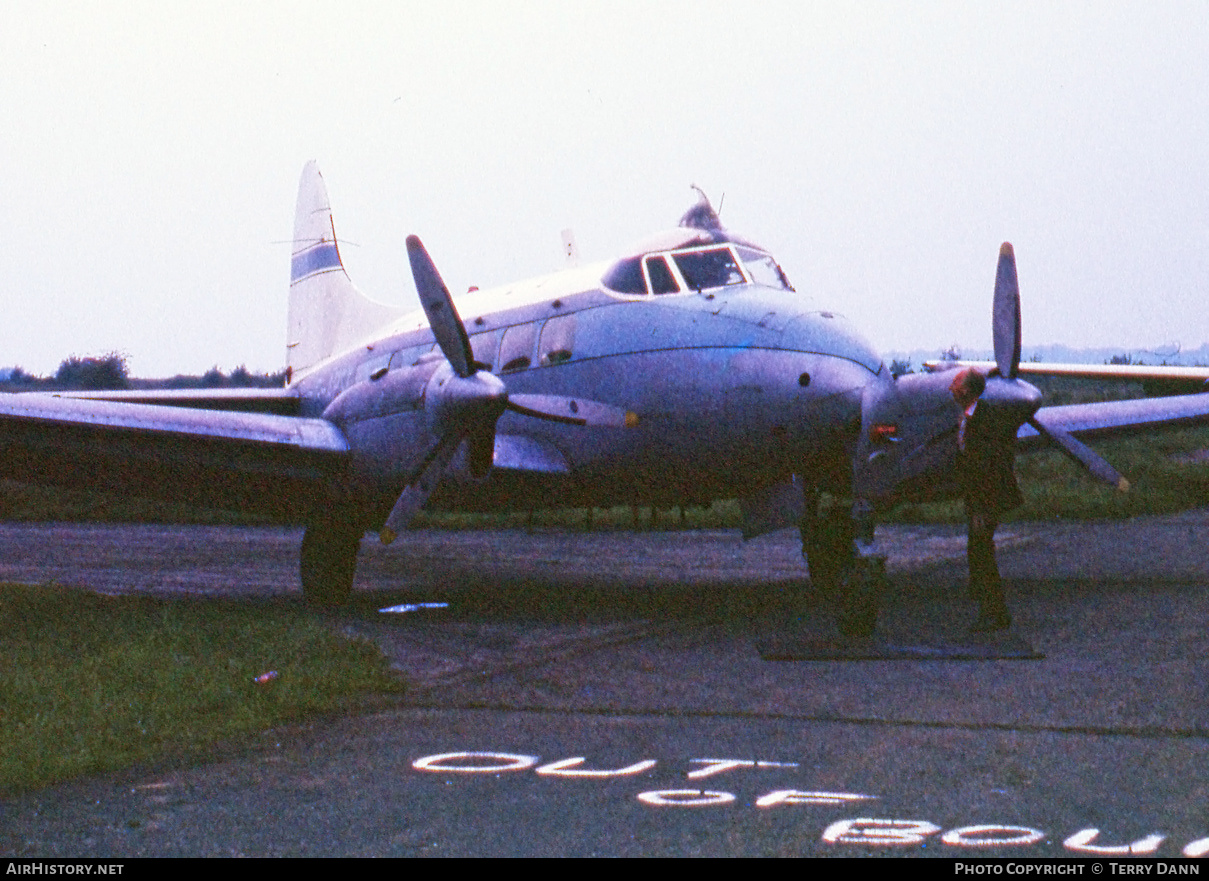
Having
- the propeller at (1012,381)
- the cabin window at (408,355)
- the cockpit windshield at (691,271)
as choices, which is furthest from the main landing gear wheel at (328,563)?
the propeller at (1012,381)

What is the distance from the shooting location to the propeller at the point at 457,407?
11.9 meters

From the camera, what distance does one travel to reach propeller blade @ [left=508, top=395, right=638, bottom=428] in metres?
12.7

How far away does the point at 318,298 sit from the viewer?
21906 millimetres

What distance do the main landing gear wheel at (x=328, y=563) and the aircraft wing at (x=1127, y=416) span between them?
24.9ft

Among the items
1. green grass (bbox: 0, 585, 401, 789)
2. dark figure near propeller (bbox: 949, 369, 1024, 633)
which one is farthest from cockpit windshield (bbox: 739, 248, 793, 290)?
green grass (bbox: 0, 585, 401, 789)

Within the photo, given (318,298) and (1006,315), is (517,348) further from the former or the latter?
(318,298)

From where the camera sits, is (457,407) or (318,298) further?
(318,298)

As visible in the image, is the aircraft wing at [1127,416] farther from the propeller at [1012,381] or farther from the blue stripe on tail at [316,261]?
the blue stripe on tail at [316,261]

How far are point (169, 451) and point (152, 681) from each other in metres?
4.57

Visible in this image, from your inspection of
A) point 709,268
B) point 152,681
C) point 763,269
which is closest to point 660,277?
point 709,268

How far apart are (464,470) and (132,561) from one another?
9465mm
